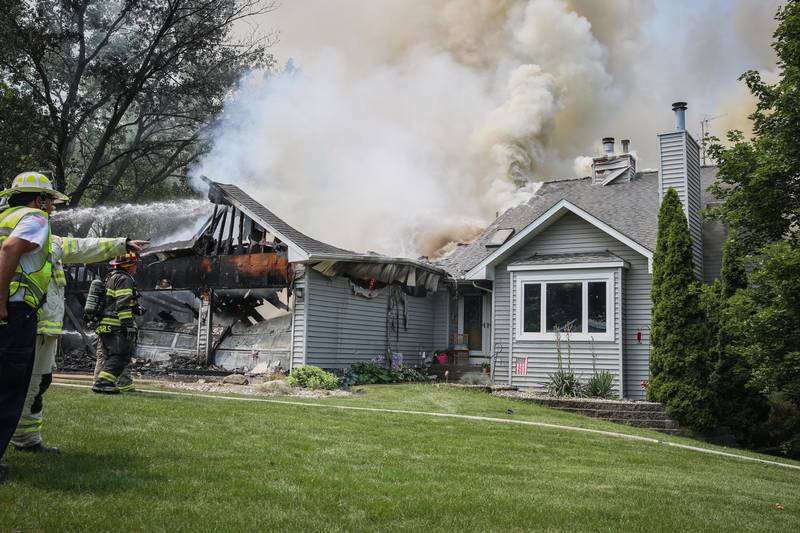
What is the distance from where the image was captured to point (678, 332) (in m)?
14.3

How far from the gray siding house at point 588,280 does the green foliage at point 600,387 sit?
1.37 feet

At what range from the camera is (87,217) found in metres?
24.2

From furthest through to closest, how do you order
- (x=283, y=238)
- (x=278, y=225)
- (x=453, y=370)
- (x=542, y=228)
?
(x=453, y=370)
(x=278, y=225)
(x=542, y=228)
(x=283, y=238)

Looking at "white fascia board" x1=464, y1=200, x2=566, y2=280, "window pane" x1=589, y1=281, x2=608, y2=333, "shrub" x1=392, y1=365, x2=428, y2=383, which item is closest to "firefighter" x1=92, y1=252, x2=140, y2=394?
"shrub" x1=392, y1=365, x2=428, y2=383

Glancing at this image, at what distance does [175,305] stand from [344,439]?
15.2 m

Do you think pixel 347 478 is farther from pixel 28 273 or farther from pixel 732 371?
pixel 732 371

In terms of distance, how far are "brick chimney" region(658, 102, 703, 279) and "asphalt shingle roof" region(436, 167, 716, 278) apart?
959 mm

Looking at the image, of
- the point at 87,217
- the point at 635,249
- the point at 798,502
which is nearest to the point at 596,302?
the point at 635,249

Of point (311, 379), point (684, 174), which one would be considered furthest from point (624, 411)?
point (311, 379)

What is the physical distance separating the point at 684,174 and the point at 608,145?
5203mm

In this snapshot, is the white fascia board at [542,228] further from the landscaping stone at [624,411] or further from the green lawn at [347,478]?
the green lawn at [347,478]

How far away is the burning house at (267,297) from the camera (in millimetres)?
18047

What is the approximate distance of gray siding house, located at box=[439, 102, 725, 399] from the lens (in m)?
16.5

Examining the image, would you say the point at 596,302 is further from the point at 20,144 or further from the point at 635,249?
the point at 20,144
